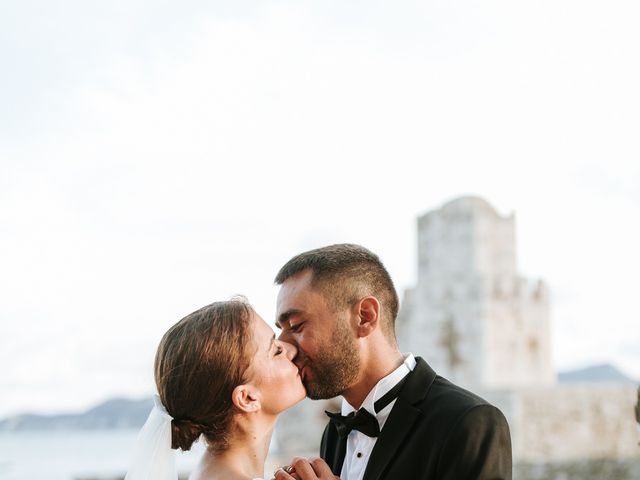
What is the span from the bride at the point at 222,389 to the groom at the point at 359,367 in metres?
0.12

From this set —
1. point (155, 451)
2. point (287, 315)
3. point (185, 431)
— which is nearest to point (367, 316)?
point (287, 315)

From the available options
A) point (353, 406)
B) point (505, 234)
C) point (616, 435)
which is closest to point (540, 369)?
point (505, 234)

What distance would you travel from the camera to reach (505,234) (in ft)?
119

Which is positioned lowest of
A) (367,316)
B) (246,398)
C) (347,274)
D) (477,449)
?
(477,449)

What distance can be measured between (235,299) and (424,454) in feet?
3.24

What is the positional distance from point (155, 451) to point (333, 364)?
2.55ft

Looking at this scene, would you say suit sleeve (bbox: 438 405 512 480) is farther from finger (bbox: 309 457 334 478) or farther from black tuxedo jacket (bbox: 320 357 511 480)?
finger (bbox: 309 457 334 478)

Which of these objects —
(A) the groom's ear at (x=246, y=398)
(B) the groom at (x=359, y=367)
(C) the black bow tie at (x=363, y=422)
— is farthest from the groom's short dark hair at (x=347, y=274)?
(A) the groom's ear at (x=246, y=398)

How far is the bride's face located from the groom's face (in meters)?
0.05

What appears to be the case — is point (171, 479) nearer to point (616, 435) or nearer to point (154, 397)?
point (154, 397)

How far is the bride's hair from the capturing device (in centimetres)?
349

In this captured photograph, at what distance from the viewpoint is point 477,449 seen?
3.20 m

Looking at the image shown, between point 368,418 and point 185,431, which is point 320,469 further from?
point 185,431

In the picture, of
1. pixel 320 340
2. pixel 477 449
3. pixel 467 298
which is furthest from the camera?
pixel 467 298
